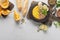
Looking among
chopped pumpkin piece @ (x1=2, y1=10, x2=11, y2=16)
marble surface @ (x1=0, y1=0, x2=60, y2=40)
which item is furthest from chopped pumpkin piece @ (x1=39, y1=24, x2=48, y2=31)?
chopped pumpkin piece @ (x1=2, y1=10, x2=11, y2=16)

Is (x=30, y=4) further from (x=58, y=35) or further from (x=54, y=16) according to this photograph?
(x=58, y=35)

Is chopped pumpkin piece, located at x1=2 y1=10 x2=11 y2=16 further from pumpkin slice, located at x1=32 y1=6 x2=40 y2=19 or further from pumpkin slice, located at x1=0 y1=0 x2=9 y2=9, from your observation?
pumpkin slice, located at x1=32 y1=6 x2=40 y2=19

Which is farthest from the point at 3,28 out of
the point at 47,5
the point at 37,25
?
the point at 47,5

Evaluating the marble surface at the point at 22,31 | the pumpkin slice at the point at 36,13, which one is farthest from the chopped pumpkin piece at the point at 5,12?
the pumpkin slice at the point at 36,13

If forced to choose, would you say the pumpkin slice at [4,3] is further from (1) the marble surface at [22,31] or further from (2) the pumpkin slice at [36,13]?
(2) the pumpkin slice at [36,13]

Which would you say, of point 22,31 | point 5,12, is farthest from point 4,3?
point 22,31

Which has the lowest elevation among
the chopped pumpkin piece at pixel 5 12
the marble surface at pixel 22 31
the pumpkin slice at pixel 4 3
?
the marble surface at pixel 22 31

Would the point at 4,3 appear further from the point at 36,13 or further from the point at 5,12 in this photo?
the point at 36,13

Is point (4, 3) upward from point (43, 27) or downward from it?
upward
